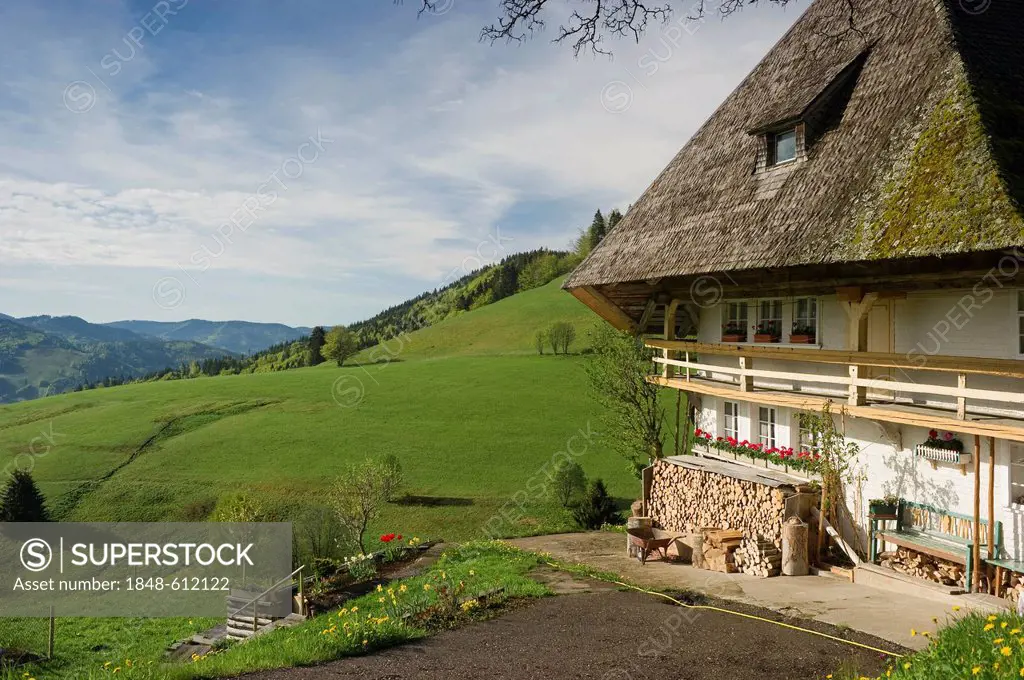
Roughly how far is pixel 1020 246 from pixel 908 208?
6.86ft

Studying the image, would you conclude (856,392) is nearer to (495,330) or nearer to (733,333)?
(733,333)

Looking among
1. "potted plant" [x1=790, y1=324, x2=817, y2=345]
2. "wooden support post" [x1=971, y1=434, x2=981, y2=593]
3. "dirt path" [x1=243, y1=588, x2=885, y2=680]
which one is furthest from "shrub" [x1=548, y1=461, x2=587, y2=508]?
"wooden support post" [x1=971, y1=434, x2=981, y2=593]

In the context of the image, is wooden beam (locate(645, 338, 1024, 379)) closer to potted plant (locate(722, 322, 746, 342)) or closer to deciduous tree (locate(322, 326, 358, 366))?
potted plant (locate(722, 322, 746, 342))

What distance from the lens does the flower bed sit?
53.2 ft

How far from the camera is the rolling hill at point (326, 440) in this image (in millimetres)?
36781

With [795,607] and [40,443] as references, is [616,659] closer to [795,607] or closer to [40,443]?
[795,607]

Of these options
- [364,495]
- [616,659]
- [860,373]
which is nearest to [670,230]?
[860,373]

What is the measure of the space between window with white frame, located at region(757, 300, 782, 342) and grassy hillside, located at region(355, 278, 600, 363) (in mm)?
57788

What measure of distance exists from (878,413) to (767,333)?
173 inches

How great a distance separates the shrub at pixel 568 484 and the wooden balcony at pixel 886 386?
1529 centimetres

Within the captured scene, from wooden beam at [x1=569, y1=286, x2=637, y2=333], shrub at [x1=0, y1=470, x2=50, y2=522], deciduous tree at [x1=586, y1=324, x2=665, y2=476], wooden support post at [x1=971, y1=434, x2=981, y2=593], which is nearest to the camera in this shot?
wooden support post at [x1=971, y1=434, x2=981, y2=593]

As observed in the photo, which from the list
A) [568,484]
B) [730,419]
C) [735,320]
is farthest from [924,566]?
[568,484]

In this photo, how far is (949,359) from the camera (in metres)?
12.3

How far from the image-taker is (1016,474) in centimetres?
1230
